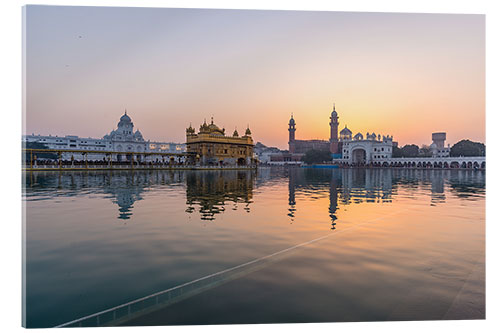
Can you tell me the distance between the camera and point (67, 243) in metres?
7.42

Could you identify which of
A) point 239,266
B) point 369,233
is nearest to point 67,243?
point 239,266

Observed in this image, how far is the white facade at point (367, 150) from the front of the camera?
11021cm

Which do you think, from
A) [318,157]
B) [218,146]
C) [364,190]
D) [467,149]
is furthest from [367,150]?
[364,190]

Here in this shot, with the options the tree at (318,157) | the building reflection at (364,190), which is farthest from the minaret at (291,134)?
the building reflection at (364,190)

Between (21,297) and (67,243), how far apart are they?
2738mm

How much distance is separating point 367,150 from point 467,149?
30382 millimetres

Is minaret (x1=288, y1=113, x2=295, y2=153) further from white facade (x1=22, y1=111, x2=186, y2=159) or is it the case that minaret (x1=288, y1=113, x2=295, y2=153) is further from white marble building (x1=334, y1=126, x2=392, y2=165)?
→ white facade (x1=22, y1=111, x2=186, y2=159)

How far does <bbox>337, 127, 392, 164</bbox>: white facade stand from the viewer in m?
110

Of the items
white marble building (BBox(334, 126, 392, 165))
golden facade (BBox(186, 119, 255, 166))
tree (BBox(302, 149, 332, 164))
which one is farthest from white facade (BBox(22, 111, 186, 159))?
white marble building (BBox(334, 126, 392, 165))

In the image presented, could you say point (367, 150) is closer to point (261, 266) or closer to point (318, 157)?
point (318, 157)

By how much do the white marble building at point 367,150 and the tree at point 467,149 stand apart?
64.5 feet

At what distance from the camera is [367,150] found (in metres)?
114

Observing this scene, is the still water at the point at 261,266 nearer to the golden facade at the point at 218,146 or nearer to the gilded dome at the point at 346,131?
the golden facade at the point at 218,146

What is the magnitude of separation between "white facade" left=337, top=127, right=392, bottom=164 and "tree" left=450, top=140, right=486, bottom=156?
19.7 m
